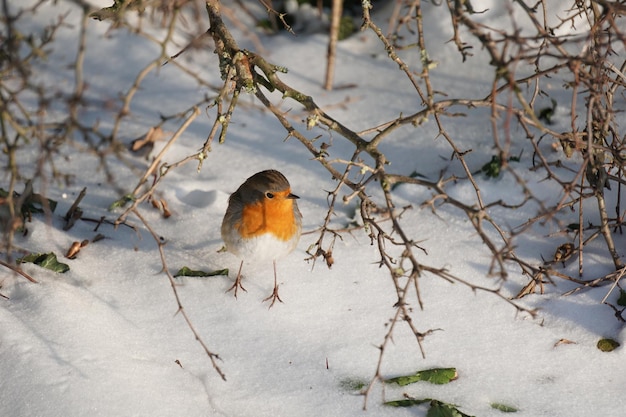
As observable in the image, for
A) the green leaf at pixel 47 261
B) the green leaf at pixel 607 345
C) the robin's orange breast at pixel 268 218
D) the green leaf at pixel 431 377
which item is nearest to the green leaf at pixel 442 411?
the green leaf at pixel 431 377

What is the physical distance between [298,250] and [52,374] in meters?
1.55

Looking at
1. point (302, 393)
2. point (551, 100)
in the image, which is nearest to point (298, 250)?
point (302, 393)

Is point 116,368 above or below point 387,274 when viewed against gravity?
below

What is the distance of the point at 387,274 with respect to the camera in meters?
3.91

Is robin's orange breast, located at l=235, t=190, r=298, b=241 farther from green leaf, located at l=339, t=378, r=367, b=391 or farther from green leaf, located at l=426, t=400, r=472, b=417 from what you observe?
green leaf, located at l=426, t=400, r=472, b=417

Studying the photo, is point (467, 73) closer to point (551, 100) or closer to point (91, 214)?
point (551, 100)

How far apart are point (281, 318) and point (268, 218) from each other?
486mm

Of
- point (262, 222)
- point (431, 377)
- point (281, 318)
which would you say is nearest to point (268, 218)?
point (262, 222)

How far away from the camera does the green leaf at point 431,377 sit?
125 inches

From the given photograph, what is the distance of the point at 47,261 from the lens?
148 inches

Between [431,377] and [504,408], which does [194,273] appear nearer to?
[431,377]

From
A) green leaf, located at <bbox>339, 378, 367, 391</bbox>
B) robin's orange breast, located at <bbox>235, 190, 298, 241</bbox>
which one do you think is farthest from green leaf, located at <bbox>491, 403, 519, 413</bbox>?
robin's orange breast, located at <bbox>235, 190, 298, 241</bbox>

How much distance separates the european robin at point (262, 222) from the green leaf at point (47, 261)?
2.67ft

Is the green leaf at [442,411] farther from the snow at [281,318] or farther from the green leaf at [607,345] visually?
the green leaf at [607,345]
